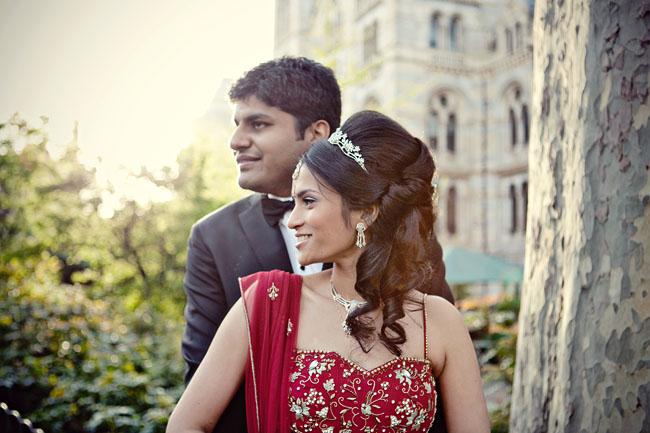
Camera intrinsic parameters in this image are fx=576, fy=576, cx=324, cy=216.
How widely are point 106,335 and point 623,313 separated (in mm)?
6690

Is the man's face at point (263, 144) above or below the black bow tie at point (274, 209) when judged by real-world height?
above

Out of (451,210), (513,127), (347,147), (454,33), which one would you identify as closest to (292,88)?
(347,147)

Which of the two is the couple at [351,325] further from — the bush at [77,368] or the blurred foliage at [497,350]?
the blurred foliage at [497,350]

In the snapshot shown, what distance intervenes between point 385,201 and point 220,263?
86cm

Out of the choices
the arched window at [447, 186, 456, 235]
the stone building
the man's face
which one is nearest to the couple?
the man's face

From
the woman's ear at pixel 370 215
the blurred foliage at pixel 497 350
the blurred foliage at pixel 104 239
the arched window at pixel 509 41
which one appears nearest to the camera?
the woman's ear at pixel 370 215

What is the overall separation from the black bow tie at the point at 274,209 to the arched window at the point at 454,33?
67.8 feet

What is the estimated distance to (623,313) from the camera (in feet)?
6.86

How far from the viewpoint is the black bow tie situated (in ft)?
8.61

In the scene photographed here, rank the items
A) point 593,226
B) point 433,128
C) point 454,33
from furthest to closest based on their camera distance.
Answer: point 433,128
point 454,33
point 593,226

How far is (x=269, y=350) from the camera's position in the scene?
196cm

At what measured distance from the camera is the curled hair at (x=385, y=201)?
1968mm

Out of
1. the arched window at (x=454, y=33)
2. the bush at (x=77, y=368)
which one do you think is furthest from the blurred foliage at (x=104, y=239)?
the arched window at (x=454, y=33)

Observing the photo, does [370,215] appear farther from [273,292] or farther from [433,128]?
[433,128]
